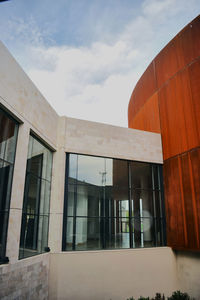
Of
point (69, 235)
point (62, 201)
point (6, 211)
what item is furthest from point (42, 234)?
point (6, 211)

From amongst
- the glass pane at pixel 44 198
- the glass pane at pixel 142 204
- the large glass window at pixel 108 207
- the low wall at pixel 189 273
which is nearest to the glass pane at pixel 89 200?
the large glass window at pixel 108 207

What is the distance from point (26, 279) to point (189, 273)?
8.97 meters

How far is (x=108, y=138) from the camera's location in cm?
1426

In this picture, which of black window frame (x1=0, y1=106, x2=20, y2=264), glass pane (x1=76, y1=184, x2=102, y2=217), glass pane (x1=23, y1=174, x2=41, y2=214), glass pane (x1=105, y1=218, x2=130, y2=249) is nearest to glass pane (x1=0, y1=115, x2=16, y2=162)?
black window frame (x1=0, y1=106, x2=20, y2=264)

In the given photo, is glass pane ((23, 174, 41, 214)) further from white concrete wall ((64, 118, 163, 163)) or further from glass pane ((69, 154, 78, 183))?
white concrete wall ((64, 118, 163, 163))

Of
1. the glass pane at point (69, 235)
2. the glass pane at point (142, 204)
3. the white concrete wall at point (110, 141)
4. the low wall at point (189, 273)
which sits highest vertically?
the white concrete wall at point (110, 141)

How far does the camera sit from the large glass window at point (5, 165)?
335 inches

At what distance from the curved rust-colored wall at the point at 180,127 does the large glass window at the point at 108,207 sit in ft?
3.93

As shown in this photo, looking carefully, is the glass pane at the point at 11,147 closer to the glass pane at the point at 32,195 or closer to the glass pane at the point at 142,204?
the glass pane at the point at 32,195

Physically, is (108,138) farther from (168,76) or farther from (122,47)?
(122,47)

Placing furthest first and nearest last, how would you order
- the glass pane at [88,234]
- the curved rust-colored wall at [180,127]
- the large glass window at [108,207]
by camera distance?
the curved rust-colored wall at [180,127]
the large glass window at [108,207]
the glass pane at [88,234]

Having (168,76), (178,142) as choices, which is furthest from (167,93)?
(178,142)

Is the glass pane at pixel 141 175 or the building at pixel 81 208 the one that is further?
the glass pane at pixel 141 175

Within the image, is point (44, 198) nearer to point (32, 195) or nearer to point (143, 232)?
point (32, 195)
